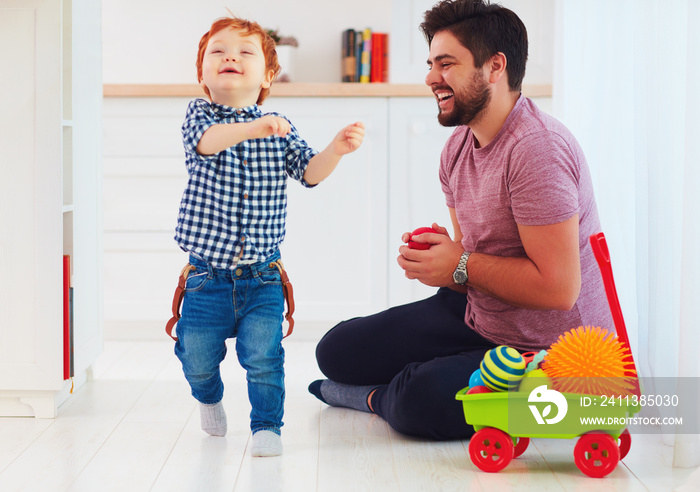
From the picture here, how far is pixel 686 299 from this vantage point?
132 cm

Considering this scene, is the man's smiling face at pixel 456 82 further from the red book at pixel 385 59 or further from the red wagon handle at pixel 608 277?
the red book at pixel 385 59

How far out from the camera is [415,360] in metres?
1.65

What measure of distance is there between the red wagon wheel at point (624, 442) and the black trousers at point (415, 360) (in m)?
0.27

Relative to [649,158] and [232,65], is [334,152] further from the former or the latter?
[649,158]

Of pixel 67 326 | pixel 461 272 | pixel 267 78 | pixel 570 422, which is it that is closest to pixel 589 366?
pixel 570 422

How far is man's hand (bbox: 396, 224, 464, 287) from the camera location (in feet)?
4.83

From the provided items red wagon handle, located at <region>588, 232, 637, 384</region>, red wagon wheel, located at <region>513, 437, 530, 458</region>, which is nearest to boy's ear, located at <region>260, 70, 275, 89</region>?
red wagon handle, located at <region>588, 232, 637, 384</region>

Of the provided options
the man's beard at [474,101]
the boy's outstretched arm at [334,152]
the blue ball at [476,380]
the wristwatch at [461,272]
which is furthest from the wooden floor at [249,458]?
the man's beard at [474,101]

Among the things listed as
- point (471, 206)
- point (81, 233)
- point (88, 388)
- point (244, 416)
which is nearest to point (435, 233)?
point (471, 206)

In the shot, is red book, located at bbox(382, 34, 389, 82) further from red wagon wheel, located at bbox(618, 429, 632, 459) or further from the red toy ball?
red wagon wheel, located at bbox(618, 429, 632, 459)

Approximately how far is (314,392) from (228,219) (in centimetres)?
53

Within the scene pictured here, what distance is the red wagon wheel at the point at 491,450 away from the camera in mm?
1290

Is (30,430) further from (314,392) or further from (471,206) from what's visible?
(471,206)

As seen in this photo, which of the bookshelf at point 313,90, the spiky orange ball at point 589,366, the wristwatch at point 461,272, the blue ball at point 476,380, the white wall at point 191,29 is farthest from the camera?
the white wall at point 191,29
